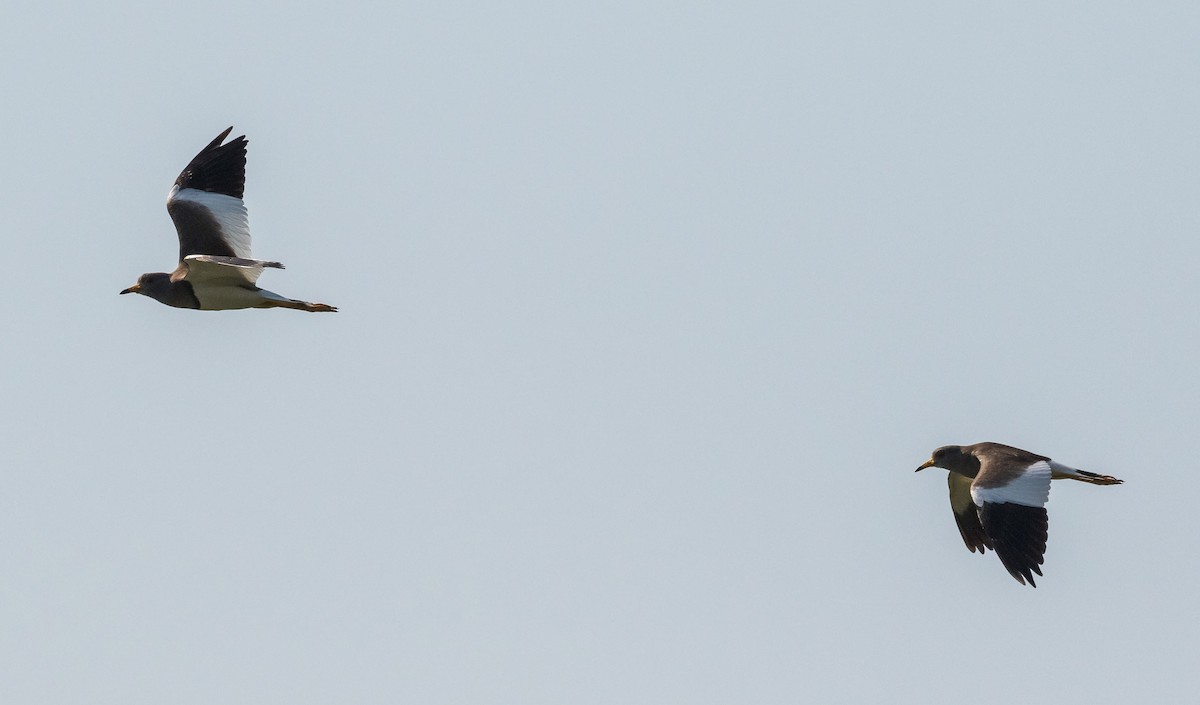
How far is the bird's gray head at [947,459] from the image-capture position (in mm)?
30516

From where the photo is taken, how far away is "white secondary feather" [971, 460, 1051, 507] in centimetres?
2728

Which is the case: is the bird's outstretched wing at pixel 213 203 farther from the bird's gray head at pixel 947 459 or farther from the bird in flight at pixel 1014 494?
the bird in flight at pixel 1014 494

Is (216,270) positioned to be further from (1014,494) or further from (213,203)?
(1014,494)

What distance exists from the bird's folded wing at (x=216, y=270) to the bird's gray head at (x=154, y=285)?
14 centimetres

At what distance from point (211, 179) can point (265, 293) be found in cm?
307

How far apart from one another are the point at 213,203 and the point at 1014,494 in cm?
1298

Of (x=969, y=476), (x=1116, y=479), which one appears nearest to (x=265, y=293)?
(x=969, y=476)

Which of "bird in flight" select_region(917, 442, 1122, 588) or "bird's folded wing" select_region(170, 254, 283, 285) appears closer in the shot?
"bird in flight" select_region(917, 442, 1122, 588)

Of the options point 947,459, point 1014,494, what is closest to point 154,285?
point 947,459

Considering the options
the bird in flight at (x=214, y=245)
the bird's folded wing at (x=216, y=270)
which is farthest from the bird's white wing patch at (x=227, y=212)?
the bird's folded wing at (x=216, y=270)

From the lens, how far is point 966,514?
3092 cm

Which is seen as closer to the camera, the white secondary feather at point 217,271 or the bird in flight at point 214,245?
the white secondary feather at point 217,271

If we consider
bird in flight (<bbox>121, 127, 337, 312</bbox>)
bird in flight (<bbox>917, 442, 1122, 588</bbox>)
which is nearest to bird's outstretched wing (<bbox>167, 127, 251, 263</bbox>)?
bird in flight (<bbox>121, 127, 337, 312</bbox>)

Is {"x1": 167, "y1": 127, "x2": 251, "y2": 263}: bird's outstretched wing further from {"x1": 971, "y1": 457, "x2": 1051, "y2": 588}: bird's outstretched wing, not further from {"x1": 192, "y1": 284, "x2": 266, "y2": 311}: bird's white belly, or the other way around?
{"x1": 971, "y1": 457, "x2": 1051, "y2": 588}: bird's outstretched wing
